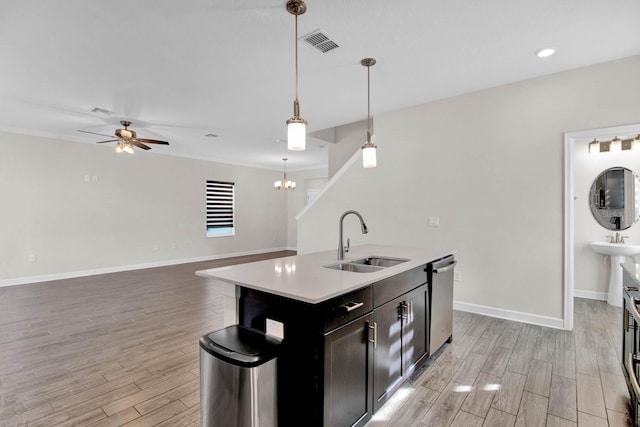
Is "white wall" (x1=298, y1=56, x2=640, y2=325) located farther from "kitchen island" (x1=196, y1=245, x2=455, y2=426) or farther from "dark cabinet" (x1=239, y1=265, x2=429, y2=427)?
"dark cabinet" (x1=239, y1=265, x2=429, y2=427)

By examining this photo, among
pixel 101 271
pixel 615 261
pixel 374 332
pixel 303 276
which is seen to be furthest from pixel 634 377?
pixel 101 271

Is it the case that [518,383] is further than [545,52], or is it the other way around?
[545,52]

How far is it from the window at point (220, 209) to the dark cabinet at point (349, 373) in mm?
7034

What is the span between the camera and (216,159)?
7988mm

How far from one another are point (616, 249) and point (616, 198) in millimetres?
799

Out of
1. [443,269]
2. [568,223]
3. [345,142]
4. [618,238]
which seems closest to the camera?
[443,269]

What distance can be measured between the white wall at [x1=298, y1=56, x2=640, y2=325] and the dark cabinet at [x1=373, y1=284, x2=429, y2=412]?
68.1 inches

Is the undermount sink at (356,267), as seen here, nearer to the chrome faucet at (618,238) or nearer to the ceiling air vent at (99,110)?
the chrome faucet at (618,238)

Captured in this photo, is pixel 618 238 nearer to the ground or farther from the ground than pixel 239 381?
farther from the ground

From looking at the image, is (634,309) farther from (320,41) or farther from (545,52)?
(320,41)

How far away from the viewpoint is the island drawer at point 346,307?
1.43m

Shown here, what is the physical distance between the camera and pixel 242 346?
1.47 m

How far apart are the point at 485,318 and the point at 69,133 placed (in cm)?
721

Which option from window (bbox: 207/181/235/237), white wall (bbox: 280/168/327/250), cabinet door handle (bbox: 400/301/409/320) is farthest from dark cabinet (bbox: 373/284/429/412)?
white wall (bbox: 280/168/327/250)
